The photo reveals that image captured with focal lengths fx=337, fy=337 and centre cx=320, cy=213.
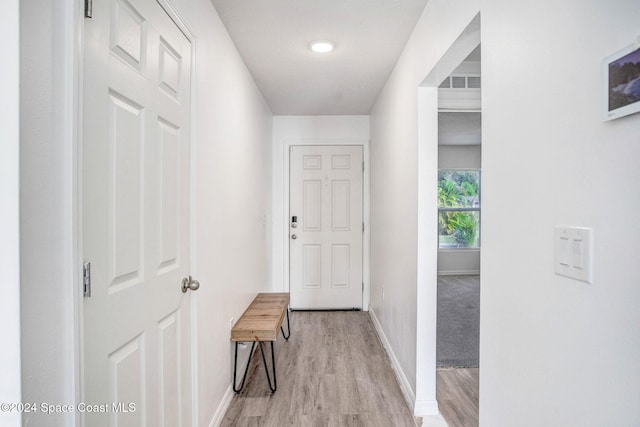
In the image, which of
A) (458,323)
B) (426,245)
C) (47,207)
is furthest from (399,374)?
(47,207)

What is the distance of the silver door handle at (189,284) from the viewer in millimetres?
1503

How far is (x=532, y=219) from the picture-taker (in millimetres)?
935

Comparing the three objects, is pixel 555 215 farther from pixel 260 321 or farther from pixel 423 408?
pixel 260 321

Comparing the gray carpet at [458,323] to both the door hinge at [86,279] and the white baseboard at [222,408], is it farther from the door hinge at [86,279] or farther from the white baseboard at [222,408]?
the door hinge at [86,279]

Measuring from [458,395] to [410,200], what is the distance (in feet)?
4.35

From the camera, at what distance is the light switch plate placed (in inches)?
29.2

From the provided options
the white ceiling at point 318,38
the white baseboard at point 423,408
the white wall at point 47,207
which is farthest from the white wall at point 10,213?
the white baseboard at point 423,408

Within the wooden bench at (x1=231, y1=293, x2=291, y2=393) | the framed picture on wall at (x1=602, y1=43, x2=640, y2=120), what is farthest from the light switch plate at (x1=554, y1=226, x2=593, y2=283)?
the wooden bench at (x1=231, y1=293, x2=291, y2=393)

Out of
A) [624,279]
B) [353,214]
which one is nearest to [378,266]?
[353,214]

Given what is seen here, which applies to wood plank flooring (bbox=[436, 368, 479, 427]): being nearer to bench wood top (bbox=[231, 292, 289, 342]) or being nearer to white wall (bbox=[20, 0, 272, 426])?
bench wood top (bbox=[231, 292, 289, 342])

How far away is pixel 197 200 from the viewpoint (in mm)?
1613

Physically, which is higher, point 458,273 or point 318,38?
point 318,38

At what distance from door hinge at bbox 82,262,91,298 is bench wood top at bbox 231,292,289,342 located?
4.40 feet

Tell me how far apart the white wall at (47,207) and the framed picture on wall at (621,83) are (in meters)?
1.17
